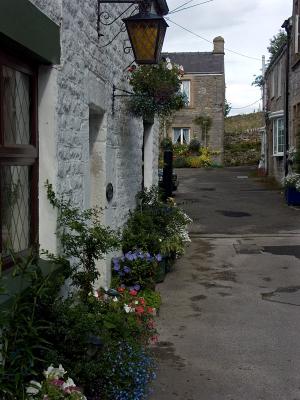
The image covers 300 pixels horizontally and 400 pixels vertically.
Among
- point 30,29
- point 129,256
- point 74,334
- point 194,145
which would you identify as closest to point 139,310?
point 129,256

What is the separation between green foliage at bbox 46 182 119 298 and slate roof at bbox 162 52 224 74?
31.6 m

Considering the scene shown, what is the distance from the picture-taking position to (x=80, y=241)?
489 cm

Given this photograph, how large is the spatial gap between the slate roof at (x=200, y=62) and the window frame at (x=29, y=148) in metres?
32.1

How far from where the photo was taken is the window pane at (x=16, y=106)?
13.4 feet

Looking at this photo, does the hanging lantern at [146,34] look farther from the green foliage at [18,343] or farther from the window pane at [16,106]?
the green foliage at [18,343]

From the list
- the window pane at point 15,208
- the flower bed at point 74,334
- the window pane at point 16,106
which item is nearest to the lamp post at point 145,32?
the flower bed at point 74,334

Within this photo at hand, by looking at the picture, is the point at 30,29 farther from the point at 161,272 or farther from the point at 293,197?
the point at 293,197

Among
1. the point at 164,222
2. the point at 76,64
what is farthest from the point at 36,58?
the point at 164,222

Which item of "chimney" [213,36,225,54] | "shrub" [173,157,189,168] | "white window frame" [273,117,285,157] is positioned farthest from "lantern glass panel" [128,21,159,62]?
"chimney" [213,36,225,54]

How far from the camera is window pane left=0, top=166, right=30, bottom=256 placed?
13.3ft

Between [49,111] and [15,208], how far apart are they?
0.87 meters

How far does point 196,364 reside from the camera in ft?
17.0

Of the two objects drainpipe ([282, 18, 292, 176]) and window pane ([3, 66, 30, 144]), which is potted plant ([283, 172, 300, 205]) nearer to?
drainpipe ([282, 18, 292, 176])

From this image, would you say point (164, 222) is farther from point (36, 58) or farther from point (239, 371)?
point (36, 58)
